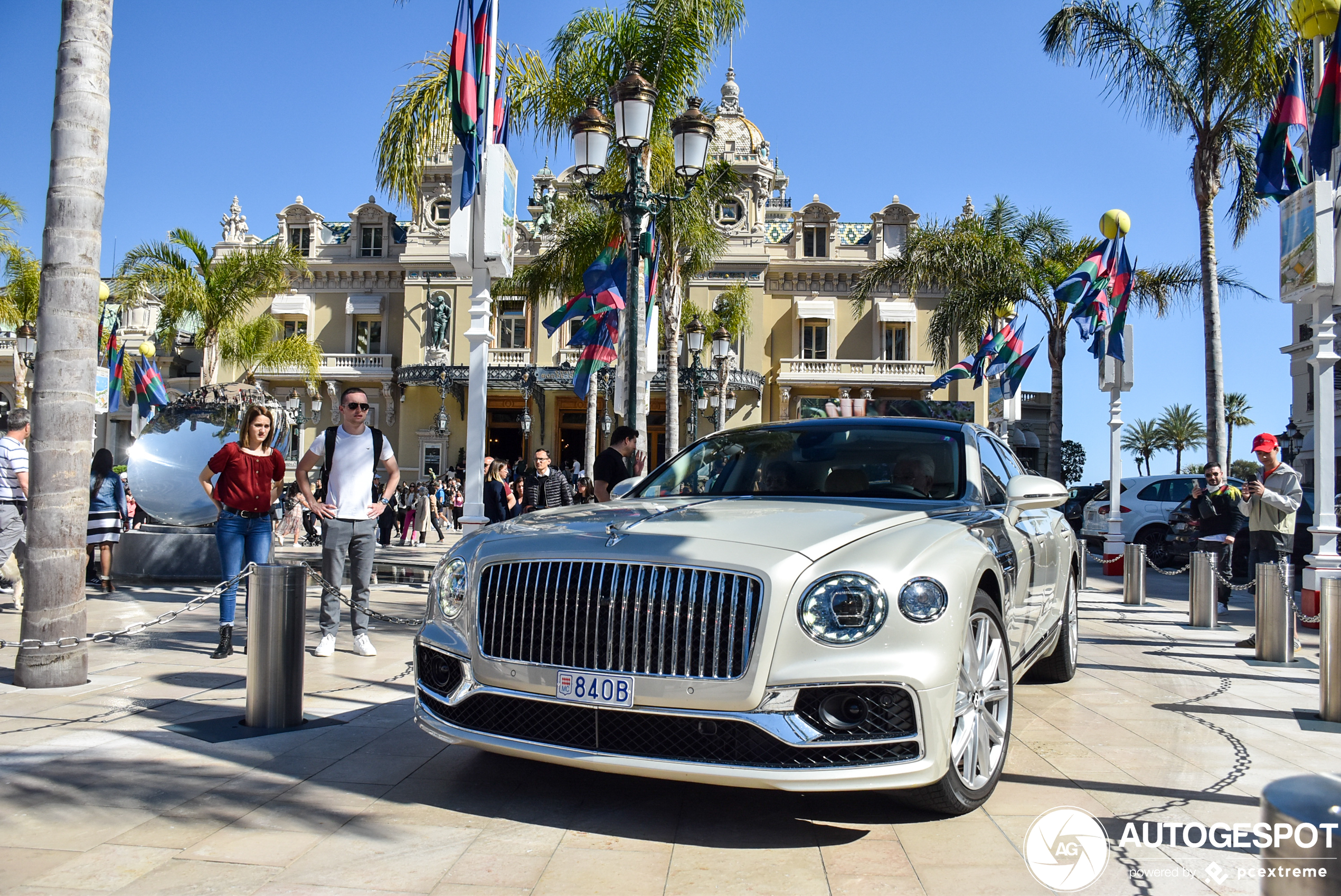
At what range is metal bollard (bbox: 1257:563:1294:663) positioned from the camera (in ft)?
24.5

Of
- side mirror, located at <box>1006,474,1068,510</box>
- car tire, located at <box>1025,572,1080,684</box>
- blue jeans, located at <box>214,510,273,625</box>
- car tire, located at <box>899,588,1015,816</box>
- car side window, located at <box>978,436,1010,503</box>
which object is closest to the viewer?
car tire, located at <box>899,588,1015,816</box>

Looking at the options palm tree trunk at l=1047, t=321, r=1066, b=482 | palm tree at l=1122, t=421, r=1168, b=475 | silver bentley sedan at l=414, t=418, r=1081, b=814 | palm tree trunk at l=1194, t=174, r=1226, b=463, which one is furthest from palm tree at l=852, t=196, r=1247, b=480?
palm tree at l=1122, t=421, r=1168, b=475

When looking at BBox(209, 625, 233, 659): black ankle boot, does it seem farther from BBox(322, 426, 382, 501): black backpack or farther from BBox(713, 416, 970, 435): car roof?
BBox(713, 416, 970, 435): car roof

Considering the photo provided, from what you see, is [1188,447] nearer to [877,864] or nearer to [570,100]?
[570,100]

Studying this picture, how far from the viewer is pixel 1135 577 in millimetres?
11844

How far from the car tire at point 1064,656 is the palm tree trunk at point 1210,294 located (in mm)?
11336

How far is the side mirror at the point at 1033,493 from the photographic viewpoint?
436 cm

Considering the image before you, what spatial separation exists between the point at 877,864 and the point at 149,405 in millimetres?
23104

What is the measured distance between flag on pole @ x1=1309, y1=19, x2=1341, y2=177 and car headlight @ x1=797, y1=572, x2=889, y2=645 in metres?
8.37

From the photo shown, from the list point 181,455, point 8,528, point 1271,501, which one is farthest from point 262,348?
point 1271,501

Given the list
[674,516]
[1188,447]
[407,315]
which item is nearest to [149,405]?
[407,315]

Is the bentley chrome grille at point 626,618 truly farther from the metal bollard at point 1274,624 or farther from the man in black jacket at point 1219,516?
the man in black jacket at point 1219,516

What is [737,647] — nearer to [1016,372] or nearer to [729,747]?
[729,747]

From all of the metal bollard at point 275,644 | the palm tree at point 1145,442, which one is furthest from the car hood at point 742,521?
the palm tree at point 1145,442
